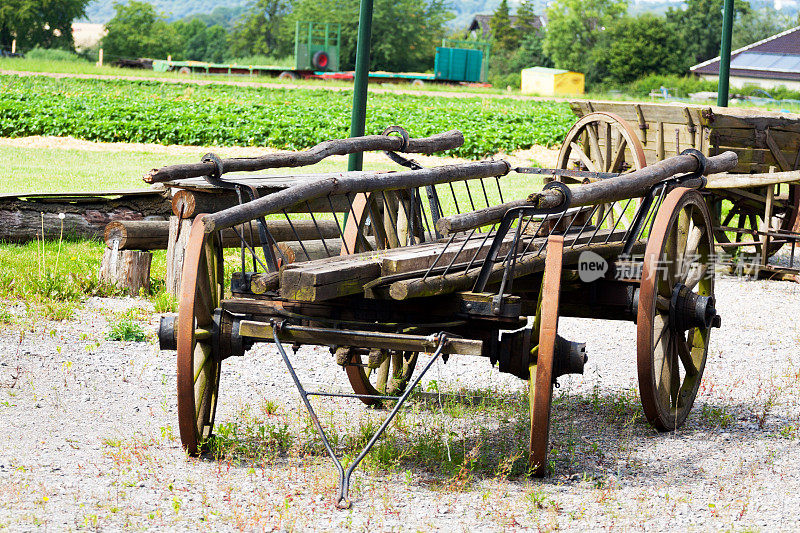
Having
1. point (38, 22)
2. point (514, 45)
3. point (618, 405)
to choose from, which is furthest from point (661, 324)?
point (514, 45)

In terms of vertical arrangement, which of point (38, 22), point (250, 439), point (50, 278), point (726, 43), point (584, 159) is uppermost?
point (38, 22)

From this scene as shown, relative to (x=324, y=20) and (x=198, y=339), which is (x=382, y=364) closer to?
(x=198, y=339)

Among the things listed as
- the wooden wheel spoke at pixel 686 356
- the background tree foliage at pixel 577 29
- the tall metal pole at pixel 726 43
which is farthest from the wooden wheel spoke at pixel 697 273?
the background tree foliage at pixel 577 29

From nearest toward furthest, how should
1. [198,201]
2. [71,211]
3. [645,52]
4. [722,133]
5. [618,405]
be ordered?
[618,405] → [198,201] → [722,133] → [71,211] → [645,52]

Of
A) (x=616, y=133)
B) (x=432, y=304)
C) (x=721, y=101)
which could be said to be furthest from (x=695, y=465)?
(x=721, y=101)

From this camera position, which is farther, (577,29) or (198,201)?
(577,29)

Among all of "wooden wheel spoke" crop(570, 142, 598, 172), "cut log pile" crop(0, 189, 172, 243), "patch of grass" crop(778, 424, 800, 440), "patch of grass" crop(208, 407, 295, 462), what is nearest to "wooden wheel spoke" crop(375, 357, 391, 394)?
"patch of grass" crop(208, 407, 295, 462)

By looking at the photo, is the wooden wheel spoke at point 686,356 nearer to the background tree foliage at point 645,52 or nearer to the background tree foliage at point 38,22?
the background tree foliage at point 645,52

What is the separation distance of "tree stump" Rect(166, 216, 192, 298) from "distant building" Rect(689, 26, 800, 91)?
71.1 m

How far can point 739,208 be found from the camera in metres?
10.6

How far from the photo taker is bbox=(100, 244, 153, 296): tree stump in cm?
829

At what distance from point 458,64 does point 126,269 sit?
197 feet

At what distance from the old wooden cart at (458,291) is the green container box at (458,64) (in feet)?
203

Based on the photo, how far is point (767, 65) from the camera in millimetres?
77250
